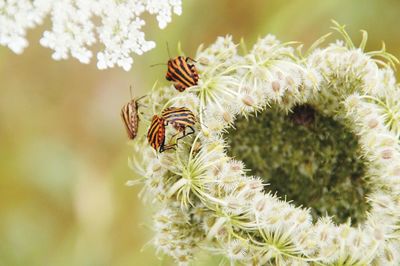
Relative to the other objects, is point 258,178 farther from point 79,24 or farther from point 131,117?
point 79,24

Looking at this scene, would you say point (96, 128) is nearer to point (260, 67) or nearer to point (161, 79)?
point (161, 79)

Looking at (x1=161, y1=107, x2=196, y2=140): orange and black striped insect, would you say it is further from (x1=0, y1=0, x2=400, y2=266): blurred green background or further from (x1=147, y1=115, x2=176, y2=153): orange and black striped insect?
(x1=0, y1=0, x2=400, y2=266): blurred green background

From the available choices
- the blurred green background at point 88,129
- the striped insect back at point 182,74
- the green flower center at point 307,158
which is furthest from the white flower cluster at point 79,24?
the blurred green background at point 88,129

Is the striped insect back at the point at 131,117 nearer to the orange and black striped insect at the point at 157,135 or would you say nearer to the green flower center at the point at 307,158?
the orange and black striped insect at the point at 157,135

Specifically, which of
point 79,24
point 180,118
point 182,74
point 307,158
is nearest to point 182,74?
point 182,74

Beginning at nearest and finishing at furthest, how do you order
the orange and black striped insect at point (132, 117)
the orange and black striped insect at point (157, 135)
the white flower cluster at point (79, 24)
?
1. the white flower cluster at point (79, 24)
2. the orange and black striped insect at point (157, 135)
3. the orange and black striped insect at point (132, 117)

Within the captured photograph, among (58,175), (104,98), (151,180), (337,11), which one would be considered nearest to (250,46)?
(337,11)
